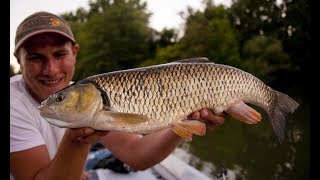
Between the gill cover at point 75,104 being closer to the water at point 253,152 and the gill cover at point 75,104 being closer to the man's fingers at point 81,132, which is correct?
the man's fingers at point 81,132

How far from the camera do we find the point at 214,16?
90.2 ft

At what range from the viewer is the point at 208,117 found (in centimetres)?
202

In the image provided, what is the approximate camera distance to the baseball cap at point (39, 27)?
2299mm

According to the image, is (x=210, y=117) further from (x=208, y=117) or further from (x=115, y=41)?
(x=115, y=41)

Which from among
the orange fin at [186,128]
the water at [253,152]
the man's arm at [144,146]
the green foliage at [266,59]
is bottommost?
the water at [253,152]

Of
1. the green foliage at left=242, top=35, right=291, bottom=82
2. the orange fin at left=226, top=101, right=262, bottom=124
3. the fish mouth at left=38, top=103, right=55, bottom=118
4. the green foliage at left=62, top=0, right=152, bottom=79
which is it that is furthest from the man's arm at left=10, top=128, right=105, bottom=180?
the green foliage at left=62, top=0, right=152, bottom=79

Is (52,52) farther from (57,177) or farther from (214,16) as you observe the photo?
(214,16)

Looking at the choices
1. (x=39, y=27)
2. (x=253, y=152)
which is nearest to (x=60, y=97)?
(x=39, y=27)

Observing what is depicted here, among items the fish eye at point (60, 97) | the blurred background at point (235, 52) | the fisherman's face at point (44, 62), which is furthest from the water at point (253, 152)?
the fish eye at point (60, 97)

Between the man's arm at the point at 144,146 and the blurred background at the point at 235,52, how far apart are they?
6.43 ft

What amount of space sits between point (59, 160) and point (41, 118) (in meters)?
0.57

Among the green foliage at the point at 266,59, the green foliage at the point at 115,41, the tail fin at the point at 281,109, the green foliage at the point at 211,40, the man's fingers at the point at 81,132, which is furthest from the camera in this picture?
the green foliage at the point at 115,41

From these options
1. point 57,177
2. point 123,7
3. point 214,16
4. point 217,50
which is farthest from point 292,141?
point 123,7

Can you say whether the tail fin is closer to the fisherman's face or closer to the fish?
the fish
